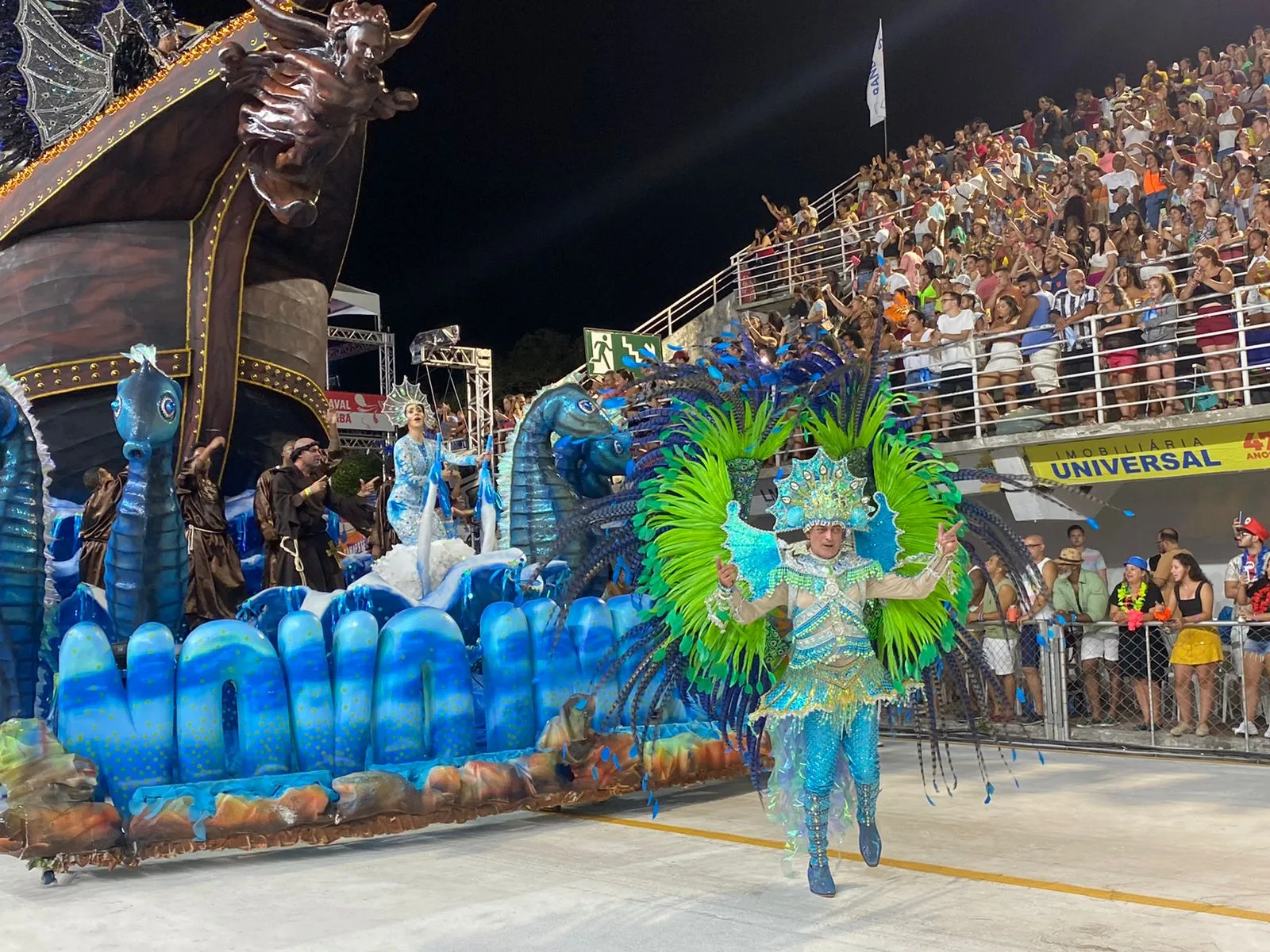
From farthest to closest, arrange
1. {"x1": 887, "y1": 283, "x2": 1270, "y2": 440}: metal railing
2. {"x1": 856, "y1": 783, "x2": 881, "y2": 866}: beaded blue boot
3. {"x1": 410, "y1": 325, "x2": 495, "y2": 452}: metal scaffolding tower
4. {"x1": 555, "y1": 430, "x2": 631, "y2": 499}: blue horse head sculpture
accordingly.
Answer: {"x1": 410, "y1": 325, "x2": 495, "y2": 452}: metal scaffolding tower < {"x1": 887, "y1": 283, "x2": 1270, "y2": 440}: metal railing < {"x1": 555, "y1": 430, "x2": 631, "y2": 499}: blue horse head sculpture < {"x1": 856, "y1": 783, "x2": 881, "y2": 866}: beaded blue boot

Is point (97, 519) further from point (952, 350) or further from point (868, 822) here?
point (952, 350)

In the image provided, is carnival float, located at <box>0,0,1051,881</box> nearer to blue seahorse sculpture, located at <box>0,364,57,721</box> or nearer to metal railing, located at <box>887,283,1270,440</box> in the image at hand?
blue seahorse sculpture, located at <box>0,364,57,721</box>

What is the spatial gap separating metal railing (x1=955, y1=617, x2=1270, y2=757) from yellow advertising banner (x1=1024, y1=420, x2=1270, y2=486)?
1.38 metres

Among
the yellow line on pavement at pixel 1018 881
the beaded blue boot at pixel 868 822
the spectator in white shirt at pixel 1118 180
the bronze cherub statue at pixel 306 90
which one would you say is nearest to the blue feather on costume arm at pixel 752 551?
the beaded blue boot at pixel 868 822

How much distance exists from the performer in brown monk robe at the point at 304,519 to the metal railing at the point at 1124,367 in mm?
4290

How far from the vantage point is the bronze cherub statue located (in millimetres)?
8094

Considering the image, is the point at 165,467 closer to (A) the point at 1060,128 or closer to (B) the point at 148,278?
(B) the point at 148,278

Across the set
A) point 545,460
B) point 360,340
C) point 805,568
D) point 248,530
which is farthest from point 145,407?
point 360,340

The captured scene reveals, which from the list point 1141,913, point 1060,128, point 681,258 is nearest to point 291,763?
point 1141,913

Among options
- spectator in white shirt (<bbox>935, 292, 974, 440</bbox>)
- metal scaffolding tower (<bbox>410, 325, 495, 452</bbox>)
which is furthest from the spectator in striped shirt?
Answer: metal scaffolding tower (<bbox>410, 325, 495, 452</bbox>)

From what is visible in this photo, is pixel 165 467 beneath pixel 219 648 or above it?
above

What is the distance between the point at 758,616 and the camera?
5.16 meters

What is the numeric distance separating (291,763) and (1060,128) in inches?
565

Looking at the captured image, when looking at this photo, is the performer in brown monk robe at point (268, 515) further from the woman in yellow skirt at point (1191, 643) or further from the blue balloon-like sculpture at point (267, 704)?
the woman in yellow skirt at point (1191, 643)
